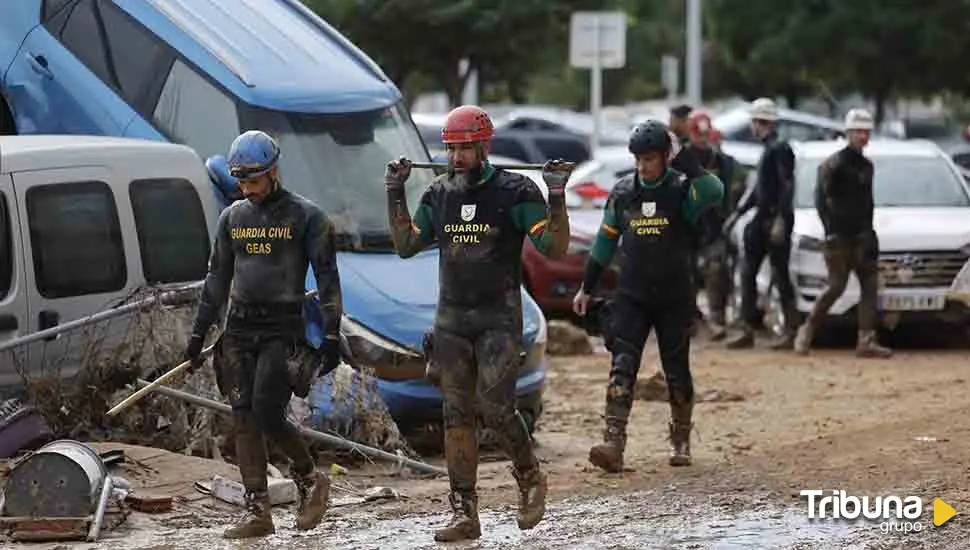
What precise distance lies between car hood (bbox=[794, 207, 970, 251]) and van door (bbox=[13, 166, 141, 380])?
7.97 m

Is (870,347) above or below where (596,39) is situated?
below

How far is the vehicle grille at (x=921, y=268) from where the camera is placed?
18.4 meters

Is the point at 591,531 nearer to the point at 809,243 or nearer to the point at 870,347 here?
the point at 870,347

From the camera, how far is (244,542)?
1008cm

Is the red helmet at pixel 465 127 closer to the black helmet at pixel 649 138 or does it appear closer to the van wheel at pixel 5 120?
the black helmet at pixel 649 138

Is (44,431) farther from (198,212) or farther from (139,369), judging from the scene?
(198,212)

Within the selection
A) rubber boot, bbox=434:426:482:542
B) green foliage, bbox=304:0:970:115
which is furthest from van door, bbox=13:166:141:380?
green foliage, bbox=304:0:970:115

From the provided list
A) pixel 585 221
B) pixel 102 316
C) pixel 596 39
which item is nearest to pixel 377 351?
pixel 102 316

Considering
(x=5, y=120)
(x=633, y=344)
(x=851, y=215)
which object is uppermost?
(x=5, y=120)

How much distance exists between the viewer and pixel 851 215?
58.3 feet

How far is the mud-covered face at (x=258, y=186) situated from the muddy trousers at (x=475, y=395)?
0.99 meters

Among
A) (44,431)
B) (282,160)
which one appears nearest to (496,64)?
(282,160)

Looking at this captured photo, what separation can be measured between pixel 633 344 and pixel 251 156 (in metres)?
3.07

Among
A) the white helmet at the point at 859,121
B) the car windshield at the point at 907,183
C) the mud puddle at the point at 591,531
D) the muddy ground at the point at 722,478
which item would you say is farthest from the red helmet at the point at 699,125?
the mud puddle at the point at 591,531
